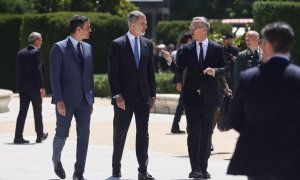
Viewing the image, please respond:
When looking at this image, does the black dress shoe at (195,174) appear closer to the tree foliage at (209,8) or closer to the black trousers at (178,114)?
the black trousers at (178,114)

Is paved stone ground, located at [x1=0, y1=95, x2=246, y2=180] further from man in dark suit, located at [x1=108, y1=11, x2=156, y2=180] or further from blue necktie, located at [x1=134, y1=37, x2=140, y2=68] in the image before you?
blue necktie, located at [x1=134, y1=37, x2=140, y2=68]

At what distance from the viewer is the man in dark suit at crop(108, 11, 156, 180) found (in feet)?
35.6

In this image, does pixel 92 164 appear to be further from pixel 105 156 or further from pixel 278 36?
pixel 278 36

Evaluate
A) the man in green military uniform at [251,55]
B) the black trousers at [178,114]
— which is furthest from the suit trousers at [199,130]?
the black trousers at [178,114]

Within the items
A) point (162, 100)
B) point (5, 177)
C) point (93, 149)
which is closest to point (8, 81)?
point (162, 100)

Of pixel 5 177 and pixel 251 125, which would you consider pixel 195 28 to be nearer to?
pixel 5 177

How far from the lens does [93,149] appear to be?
46.6 feet

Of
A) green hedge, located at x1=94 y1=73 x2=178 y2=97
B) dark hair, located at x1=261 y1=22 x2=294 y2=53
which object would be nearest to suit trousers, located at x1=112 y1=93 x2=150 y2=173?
dark hair, located at x1=261 y1=22 x2=294 y2=53

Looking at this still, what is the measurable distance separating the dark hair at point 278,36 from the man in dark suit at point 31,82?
349 inches

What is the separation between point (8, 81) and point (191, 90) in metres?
20.6

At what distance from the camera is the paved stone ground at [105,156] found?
37.7ft

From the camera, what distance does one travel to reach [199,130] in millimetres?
11180

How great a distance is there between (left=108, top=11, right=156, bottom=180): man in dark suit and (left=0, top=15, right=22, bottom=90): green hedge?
2048 cm

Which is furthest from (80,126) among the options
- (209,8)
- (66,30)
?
(209,8)
